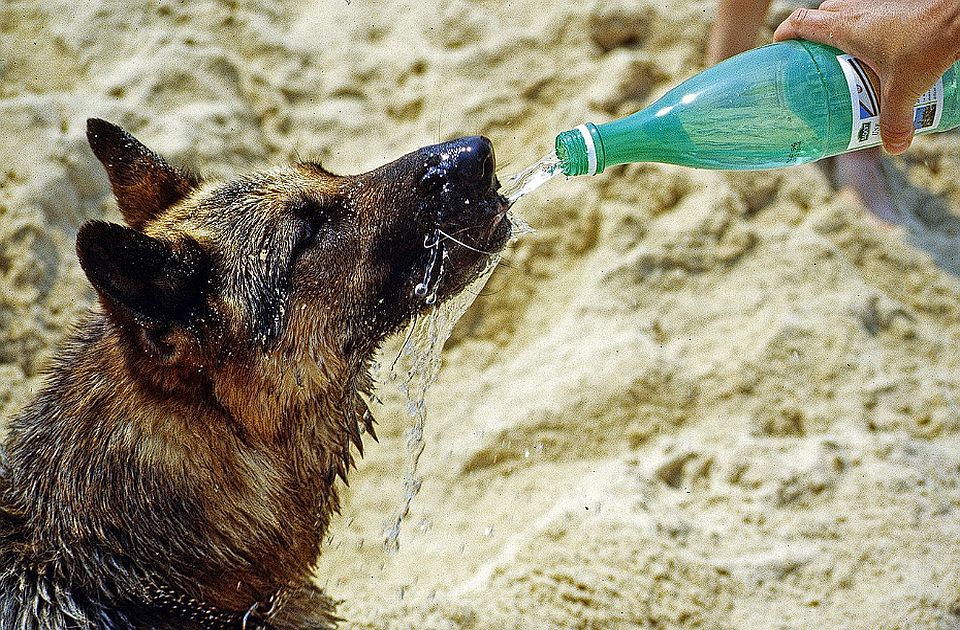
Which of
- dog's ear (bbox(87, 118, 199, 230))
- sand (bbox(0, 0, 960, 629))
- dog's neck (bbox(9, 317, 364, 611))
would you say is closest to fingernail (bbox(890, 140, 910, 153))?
sand (bbox(0, 0, 960, 629))

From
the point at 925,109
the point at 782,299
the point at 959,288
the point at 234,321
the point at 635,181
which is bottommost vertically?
the point at 959,288

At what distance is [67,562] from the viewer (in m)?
2.82

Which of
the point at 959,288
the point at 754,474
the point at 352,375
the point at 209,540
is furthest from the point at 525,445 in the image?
the point at 959,288

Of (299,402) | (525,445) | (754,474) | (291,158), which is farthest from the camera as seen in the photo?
(291,158)

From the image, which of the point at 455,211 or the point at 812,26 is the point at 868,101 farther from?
the point at 455,211

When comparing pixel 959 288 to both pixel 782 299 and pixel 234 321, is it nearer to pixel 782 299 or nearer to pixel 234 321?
pixel 782 299

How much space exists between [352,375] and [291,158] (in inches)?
89.7

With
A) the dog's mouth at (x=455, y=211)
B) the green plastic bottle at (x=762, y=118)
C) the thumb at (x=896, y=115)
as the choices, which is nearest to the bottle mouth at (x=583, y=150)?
the green plastic bottle at (x=762, y=118)

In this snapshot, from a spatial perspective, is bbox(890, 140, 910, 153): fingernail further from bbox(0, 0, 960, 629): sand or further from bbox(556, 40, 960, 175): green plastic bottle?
bbox(0, 0, 960, 629): sand

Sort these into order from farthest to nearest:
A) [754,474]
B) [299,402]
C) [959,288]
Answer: [959,288], [754,474], [299,402]

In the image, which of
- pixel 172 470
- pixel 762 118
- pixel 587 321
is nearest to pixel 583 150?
pixel 762 118

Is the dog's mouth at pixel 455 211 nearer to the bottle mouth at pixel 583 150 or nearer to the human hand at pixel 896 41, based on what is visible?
the bottle mouth at pixel 583 150

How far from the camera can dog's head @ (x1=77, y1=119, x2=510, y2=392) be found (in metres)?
2.75

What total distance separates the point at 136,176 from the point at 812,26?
90.8 inches
